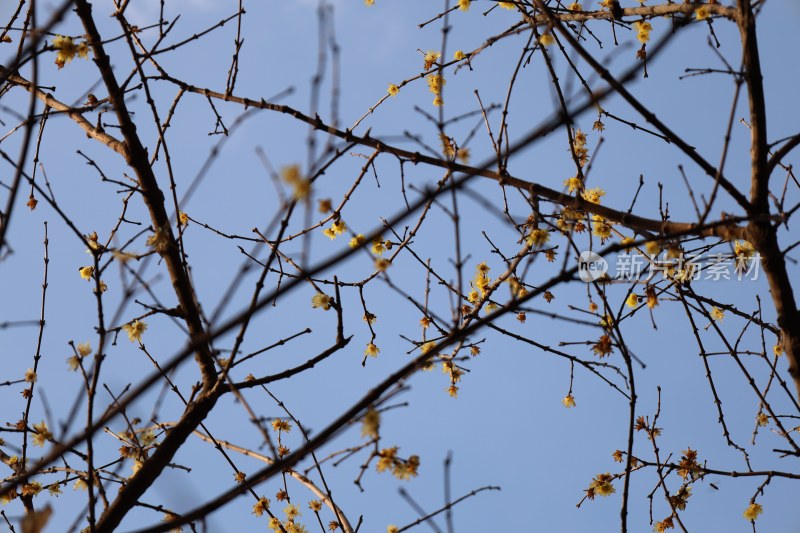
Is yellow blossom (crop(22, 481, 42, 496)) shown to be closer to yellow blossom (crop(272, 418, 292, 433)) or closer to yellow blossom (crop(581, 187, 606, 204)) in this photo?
yellow blossom (crop(272, 418, 292, 433))

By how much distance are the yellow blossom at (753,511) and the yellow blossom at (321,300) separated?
265cm

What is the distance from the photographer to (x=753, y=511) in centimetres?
410

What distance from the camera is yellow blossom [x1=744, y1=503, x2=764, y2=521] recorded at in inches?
161

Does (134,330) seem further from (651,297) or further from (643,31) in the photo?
(643,31)

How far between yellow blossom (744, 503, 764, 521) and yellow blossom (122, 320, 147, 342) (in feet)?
11.1

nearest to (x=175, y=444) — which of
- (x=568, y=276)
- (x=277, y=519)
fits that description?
(x=277, y=519)

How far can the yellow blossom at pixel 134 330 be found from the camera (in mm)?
3508

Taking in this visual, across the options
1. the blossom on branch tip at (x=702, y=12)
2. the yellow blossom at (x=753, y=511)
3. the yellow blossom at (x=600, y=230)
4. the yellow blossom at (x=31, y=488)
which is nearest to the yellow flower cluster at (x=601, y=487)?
the yellow blossom at (x=753, y=511)

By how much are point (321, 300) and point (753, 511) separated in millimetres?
2742

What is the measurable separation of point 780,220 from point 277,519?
2736 mm

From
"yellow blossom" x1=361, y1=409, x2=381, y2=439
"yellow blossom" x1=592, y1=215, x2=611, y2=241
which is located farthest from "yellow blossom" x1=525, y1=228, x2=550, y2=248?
"yellow blossom" x1=361, y1=409, x2=381, y2=439

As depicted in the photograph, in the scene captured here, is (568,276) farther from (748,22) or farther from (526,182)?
(748,22)

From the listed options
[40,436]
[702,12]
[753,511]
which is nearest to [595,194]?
[702,12]

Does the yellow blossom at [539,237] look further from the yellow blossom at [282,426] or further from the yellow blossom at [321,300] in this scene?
the yellow blossom at [282,426]
